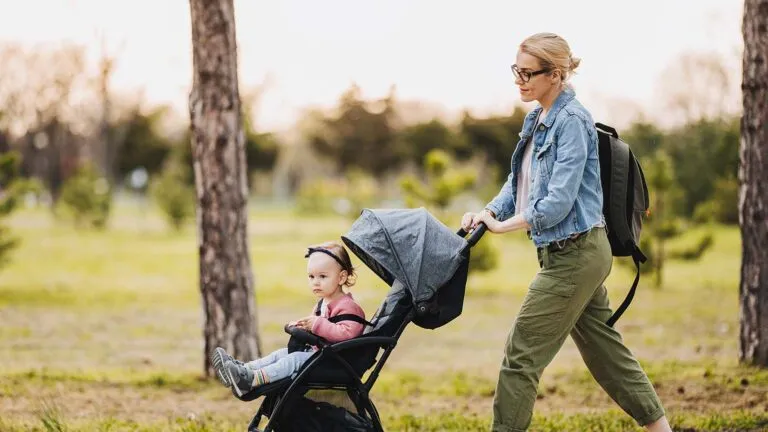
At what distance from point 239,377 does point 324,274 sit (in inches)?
22.7

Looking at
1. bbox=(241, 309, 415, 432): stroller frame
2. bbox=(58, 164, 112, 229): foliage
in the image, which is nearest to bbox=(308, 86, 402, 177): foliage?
bbox=(58, 164, 112, 229): foliage

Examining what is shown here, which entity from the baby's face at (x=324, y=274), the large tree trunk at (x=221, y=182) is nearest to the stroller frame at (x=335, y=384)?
the baby's face at (x=324, y=274)

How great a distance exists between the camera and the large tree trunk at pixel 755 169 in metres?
6.76

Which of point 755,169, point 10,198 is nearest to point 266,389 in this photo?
point 755,169

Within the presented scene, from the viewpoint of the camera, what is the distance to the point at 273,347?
11.3 meters

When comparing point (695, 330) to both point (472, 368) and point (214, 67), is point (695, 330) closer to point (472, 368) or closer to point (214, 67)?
point (472, 368)

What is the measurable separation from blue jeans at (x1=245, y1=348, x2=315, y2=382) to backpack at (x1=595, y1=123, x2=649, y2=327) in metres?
1.44

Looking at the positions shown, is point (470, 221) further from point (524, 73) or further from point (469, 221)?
point (524, 73)

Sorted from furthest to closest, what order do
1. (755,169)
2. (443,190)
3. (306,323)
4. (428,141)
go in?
1. (428,141)
2. (443,190)
3. (755,169)
4. (306,323)

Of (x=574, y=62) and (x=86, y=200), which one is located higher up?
(x=574, y=62)

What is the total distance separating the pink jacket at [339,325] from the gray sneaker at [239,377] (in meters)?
0.33

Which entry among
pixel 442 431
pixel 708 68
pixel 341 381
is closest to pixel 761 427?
pixel 442 431

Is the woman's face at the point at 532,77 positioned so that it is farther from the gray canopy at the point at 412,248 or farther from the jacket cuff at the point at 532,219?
the gray canopy at the point at 412,248

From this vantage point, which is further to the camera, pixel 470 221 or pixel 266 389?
pixel 470 221
